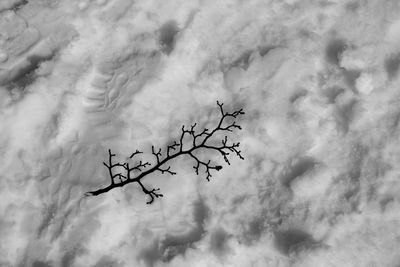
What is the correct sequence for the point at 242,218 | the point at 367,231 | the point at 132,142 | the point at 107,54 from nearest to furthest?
the point at 367,231 < the point at 242,218 < the point at 132,142 < the point at 107,54

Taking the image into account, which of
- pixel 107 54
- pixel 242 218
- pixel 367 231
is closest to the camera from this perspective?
pixel 367 231

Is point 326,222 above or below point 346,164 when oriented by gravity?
below

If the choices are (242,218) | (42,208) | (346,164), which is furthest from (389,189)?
(42,208)

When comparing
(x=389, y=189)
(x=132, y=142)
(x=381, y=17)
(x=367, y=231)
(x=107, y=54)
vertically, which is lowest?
(x=367, y=231)

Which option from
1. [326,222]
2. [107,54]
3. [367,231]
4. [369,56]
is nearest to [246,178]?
[326,222]

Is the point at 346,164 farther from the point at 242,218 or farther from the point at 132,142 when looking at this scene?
the point at 132,142

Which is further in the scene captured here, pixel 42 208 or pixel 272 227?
pixel 42 208
